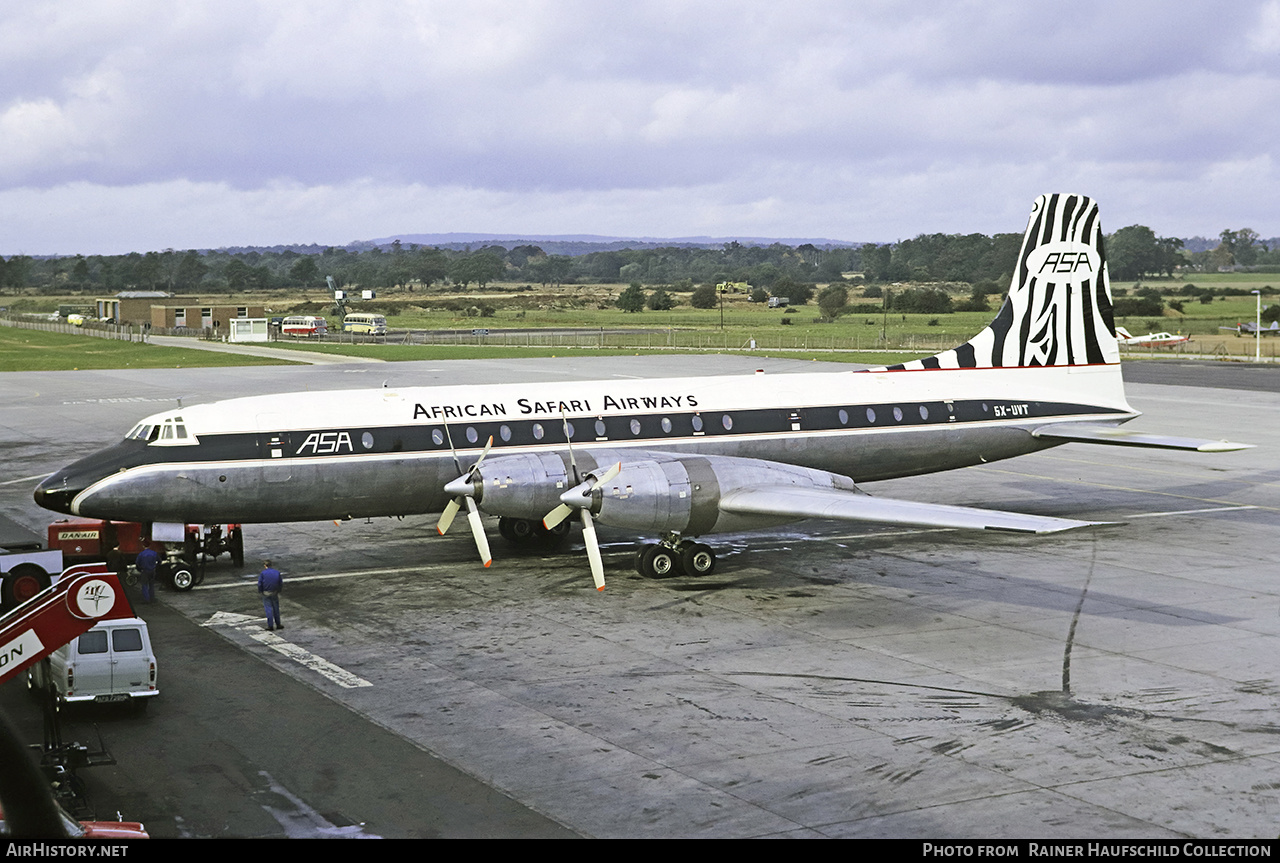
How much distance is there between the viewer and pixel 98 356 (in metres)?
97.2

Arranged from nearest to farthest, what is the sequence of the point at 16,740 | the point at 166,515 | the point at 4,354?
1. the point at 16,740
2. the point at 166,515
3. the point at 4,354

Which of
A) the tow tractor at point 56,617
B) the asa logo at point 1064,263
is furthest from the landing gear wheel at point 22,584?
the asa logo at point 1064,263

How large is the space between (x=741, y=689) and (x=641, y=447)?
1029cm

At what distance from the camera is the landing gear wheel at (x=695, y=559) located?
86.2 ft

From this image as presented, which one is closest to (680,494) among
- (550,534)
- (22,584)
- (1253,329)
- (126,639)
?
(550,534)

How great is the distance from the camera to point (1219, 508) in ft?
114

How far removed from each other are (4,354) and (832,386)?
87.9m

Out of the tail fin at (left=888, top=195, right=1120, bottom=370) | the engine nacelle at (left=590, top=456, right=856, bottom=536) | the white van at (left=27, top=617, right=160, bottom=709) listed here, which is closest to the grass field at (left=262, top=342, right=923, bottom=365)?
the tail fin at (left=888, top=195, right=1120, bottom=370)

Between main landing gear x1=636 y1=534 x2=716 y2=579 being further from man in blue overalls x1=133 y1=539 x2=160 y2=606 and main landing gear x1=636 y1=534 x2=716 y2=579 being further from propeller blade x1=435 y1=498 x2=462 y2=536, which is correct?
man in blue overalls x1=133 y1=539 x2=160 y2=606

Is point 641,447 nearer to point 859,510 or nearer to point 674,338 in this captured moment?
point 859,510

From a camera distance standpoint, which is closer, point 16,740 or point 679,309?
point 16,740

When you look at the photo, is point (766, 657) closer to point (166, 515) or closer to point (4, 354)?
point (166, 515)
